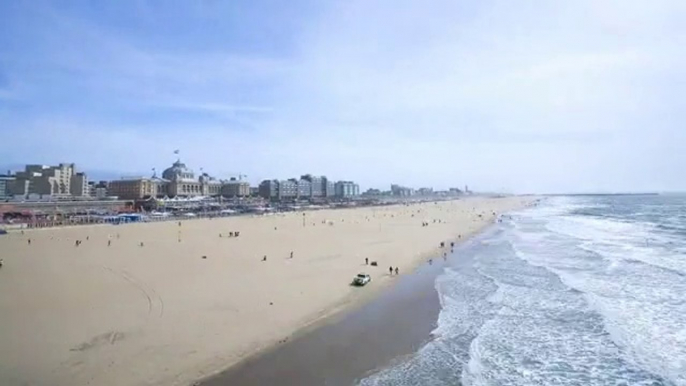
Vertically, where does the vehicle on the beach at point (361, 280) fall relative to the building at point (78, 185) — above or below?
below

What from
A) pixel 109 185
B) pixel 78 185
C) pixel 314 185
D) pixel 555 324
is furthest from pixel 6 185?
pixel 555 324

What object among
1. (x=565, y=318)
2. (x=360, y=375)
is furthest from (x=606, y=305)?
(x=360, y=375)

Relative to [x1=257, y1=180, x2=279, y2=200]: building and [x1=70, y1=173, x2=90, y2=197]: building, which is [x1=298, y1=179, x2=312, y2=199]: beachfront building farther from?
[x1=70, y1=173, x2=90, y2=197]: building

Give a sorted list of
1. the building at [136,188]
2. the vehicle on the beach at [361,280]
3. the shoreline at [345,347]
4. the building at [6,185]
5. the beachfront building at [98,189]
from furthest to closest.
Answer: the beachfront building at [98,189], the building at [6,185], the building at [136,188], the vehicle on the beach at [361,280], the shoreline at [345,347]

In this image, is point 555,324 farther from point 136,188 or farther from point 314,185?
point 314,185

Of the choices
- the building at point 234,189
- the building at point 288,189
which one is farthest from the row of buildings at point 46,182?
the building at point 288,189

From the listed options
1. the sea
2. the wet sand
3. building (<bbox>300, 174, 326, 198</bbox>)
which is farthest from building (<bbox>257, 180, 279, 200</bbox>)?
the wet sand

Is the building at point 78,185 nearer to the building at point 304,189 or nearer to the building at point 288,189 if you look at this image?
the building at point 288,189
